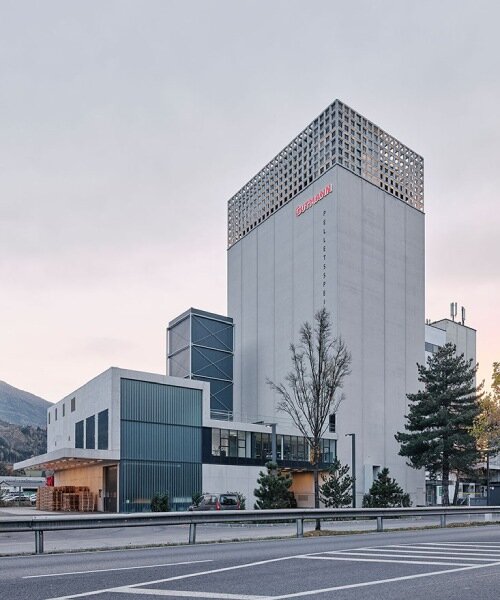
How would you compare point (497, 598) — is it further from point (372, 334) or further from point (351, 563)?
point (372, 334)

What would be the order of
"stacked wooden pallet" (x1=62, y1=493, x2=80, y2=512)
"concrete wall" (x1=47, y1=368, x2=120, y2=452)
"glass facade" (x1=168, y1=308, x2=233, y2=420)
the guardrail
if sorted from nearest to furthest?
the guardrail → "concrete wall" (x1=47, y1=368, x2=120, y2=452) → "stacked wooden pallet" (x1=62, y1=493, x2=80, y2=512) → "glass facade" (x1=168, y1=308, x2=233, y2=420)

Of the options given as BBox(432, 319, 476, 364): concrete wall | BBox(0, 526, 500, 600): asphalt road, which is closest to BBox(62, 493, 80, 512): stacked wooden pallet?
BBox(0, 526, 500, 600): asphalt road

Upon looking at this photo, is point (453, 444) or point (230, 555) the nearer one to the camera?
point (230, 555)

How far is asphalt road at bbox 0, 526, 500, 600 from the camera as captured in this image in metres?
9.18

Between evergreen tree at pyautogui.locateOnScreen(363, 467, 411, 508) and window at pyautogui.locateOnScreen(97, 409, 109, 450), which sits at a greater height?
window at pyautogui.locateOnScreen(97, 409, 109, 450)

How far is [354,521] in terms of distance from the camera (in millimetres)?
36031

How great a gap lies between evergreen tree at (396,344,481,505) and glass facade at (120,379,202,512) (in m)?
20.0

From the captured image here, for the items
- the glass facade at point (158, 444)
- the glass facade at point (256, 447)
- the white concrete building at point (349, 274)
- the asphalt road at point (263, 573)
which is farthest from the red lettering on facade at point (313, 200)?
the asphalt road at point (263, 573)

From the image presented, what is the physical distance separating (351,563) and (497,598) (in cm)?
426

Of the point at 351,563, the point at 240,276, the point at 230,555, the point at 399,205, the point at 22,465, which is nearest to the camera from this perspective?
the point at 351,563

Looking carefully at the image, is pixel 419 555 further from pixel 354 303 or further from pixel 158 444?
pixel 354 303

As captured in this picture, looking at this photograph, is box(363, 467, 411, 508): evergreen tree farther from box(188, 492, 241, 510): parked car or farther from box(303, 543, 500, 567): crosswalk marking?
box(303, 543, 500, 567): crosswalk marking

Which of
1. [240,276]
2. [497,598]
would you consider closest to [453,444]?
[240,276]

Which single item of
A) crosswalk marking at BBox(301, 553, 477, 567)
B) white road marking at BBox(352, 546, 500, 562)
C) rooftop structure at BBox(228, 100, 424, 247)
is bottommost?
white road marking at BBox(352, 546, 500, 562)
